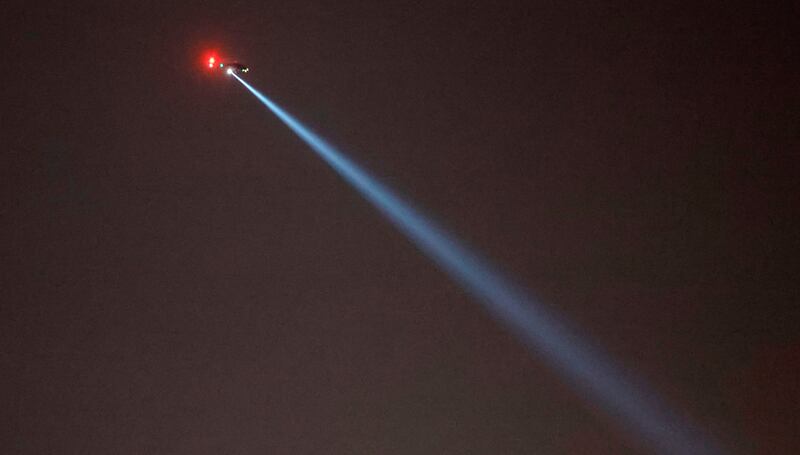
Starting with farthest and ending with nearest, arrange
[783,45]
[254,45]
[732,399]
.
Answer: [732,399], [783,45], [254,45]

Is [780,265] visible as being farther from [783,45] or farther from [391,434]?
[391,434]

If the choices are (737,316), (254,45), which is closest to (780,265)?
(737,316)

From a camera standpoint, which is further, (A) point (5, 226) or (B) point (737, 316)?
(B) point (737, 316)

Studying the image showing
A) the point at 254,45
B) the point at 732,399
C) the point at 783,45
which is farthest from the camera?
the point at 732,399

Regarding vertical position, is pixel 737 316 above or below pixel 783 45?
below

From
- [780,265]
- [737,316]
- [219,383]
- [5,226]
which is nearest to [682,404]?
[737,316]

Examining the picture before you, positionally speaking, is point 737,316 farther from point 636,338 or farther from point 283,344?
point 283,344

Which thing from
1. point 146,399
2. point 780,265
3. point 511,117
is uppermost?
point 780,265
